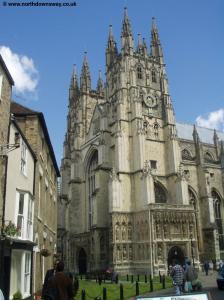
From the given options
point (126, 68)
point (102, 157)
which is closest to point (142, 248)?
point (102, 157)

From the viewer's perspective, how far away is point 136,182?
42500mm

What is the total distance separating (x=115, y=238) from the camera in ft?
129

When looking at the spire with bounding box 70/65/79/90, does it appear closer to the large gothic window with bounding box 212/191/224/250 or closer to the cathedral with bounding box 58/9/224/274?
the cathedral with bounding box 58/9/224/274

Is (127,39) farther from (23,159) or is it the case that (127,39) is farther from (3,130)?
(3,130)

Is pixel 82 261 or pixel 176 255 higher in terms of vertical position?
pixel 176 255

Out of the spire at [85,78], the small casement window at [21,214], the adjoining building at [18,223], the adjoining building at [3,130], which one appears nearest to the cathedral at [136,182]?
the spire at [85,78]

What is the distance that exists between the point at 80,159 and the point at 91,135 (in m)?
4.25

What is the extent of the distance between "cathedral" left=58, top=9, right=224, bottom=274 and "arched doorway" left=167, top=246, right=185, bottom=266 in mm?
132

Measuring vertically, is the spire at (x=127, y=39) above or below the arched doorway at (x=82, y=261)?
above

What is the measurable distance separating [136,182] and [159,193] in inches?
182

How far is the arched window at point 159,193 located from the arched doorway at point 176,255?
7098 mm

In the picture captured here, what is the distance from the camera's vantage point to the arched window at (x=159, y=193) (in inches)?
1768

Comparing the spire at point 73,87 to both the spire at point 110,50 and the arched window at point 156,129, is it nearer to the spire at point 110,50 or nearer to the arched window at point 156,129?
the spire at point 110,50

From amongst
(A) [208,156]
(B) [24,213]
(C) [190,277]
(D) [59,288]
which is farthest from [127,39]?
(D) [59,288]
